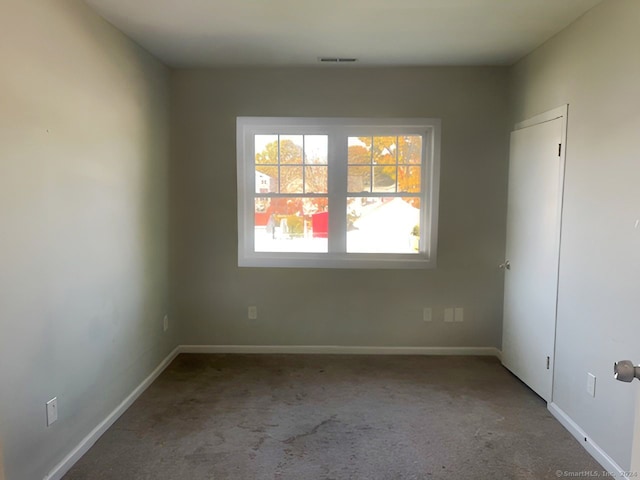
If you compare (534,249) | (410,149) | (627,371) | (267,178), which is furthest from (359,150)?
(627,371)

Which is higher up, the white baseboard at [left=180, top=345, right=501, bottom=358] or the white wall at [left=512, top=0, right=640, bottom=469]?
the white wall at [left=512, top=0, right=640, bottom=469]

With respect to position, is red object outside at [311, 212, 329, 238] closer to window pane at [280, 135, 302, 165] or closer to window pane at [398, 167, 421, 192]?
window pane at [280, 135, 302, 165]

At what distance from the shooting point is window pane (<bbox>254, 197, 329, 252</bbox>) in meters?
3.75

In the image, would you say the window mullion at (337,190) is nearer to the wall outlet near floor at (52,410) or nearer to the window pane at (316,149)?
the window pane at (316,149)

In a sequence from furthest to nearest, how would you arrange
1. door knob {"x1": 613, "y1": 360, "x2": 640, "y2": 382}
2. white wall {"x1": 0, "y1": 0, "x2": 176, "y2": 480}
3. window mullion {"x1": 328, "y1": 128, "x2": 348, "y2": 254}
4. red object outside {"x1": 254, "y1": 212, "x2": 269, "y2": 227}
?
red object outside {"x1": 254, "y1": 212, "x2": 269, "y2": 227}
window mullion {"x1": 328, "y1": 128, "x2": 348, "y2": 254}
white wall {"x1": 0, "y1": 0, "x2": 176, "y2": 480}
door knob {"x1": 613, "y1": 360, "x2": 640, "y2": 382}

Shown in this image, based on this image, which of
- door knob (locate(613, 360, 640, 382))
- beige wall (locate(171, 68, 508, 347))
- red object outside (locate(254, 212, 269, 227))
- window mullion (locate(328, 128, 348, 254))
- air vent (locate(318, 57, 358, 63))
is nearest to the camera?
door knob (locate(613, 360, 640, 382))

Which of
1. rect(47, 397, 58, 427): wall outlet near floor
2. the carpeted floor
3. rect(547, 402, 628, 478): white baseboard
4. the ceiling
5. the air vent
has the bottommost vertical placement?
the carpeted floor

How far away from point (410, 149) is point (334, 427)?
2.39m

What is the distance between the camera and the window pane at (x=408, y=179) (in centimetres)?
369

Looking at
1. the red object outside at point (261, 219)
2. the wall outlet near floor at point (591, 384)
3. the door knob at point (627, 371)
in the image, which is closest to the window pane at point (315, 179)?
the red object outside at point (261, 219)

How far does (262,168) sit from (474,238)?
1.99 meters

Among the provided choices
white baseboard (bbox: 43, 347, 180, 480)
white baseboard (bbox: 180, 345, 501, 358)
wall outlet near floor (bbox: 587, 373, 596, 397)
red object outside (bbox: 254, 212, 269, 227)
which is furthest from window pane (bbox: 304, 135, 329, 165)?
wall outlet near floor (bbox: 587, 373, 596, 397)

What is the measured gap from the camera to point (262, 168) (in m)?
3.73

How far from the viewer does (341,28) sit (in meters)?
2.64
